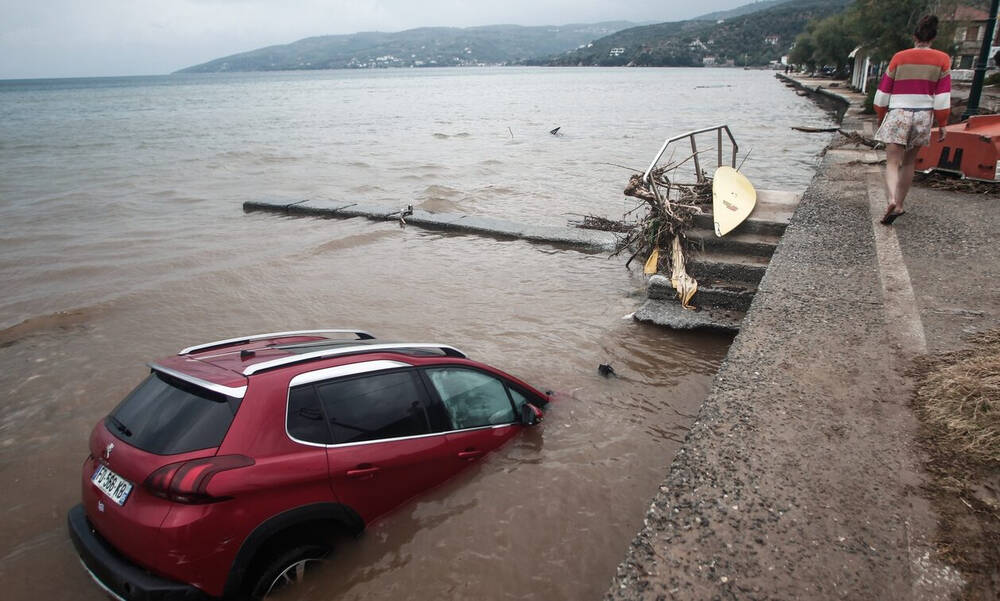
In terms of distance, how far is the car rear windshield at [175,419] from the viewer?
2.82m

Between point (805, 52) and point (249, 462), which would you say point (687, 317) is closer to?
point (249, 462)

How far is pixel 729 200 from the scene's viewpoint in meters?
8.67

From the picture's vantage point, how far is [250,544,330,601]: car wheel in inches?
117

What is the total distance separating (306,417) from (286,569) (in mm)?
788

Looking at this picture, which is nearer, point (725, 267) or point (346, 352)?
point (346, 352)

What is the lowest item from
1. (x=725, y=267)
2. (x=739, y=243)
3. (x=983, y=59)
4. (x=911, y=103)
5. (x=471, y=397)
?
(x=725, y=267)

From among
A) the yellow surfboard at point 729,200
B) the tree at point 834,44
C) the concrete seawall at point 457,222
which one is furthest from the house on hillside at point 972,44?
the concrete seawall at point 457,222

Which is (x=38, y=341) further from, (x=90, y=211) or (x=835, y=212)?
(x=835, y=212)

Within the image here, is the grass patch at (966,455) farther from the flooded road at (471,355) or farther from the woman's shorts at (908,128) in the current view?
the woman's shorts at (908,128)

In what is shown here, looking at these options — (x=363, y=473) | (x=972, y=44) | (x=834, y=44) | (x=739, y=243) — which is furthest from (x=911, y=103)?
(x=834, y=44)

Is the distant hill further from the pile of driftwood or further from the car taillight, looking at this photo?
the car taillight

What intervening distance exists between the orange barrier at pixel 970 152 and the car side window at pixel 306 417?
915cm

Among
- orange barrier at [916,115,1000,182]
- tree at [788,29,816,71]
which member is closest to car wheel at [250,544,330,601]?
orange barrier at [916,115,1000,182]

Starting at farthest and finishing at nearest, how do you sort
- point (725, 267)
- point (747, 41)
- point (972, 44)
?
point (747, 41), point (972, 44), point (725, 267)
